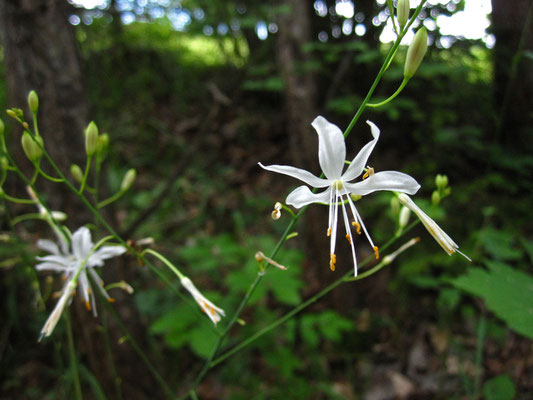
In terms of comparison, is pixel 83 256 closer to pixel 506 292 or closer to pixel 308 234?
pixel 506 292

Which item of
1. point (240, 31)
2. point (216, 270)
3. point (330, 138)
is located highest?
point (240, 31)

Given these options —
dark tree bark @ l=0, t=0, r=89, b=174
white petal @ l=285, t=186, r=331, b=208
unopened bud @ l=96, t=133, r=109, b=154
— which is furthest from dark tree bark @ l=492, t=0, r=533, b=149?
dark tree bark @ l=0, t=0, r=89, b=174

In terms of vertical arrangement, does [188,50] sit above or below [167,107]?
above

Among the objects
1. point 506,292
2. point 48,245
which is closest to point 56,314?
point 48,245

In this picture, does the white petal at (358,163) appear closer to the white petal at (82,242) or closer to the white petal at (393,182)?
the white petal at (393,182)

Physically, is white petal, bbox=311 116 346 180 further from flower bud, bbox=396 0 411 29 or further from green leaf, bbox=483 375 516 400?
green leaf, bbox=483 375 516 400

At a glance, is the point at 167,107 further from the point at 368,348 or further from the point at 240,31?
the point at 368,348

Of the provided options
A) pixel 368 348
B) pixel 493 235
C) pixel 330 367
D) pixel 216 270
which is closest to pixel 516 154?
pixel 493 235
